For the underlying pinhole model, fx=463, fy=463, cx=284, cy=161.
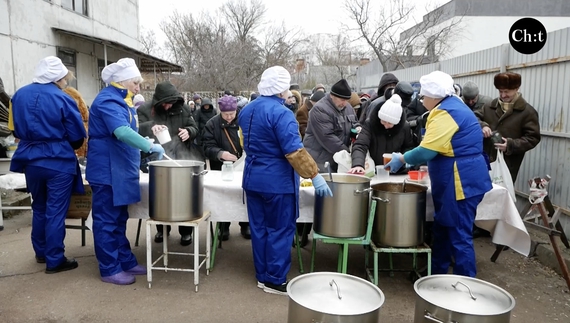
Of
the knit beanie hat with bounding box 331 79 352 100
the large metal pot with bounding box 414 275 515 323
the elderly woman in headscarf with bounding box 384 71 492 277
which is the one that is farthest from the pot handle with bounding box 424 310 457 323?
the knit beanie hat with bounding box 331 79 352 100

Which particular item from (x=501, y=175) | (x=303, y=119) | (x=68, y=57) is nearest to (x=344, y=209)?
(x=501, y=175)

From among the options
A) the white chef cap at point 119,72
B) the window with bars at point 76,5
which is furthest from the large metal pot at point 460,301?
the window with bars at point 76,5

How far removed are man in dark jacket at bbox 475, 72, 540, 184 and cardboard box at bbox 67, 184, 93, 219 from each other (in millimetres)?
4033

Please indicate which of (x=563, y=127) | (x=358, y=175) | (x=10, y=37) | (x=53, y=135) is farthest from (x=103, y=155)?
(x=10, y=37)

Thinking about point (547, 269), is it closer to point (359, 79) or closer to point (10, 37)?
point (10, 37)

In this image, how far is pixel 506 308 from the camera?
6.44 feet

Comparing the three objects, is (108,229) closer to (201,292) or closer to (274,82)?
(201,292)

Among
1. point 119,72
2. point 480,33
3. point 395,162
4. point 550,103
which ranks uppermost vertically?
point 480,33

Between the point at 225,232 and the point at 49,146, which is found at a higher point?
the point at 49,146

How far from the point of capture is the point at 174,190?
12.3 feet

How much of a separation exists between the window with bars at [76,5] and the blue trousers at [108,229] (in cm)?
904

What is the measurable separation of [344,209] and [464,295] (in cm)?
160

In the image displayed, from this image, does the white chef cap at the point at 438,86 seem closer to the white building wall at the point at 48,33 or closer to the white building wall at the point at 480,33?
the white building wall at the point at 48,33

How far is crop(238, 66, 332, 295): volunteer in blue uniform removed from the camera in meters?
3.52
